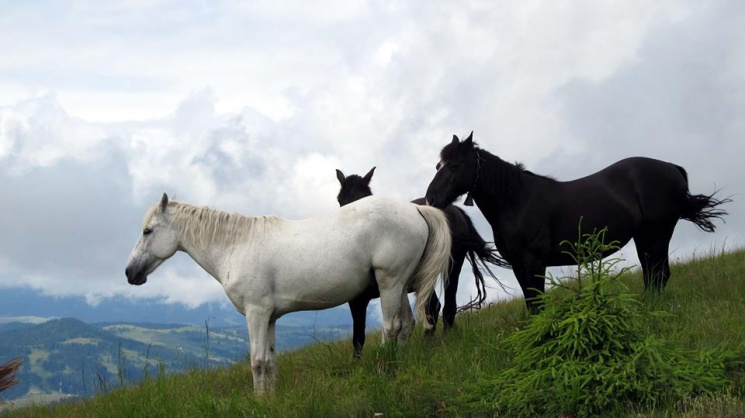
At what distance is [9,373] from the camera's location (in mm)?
9641

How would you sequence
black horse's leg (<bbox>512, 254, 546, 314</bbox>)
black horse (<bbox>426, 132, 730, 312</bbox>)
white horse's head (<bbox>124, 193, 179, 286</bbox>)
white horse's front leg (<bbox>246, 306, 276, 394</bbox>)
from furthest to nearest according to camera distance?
black horse (<bbox>426, 132, 730, 312</bbox>)
black horse's leg (<bbox>512, 254, 546, 314</bbox>)
white horse's head (<bbox>124, 193, 179, 286</bbox>)
white horse's front leg (<bbox>246, 306, 276, 394</bbox>)

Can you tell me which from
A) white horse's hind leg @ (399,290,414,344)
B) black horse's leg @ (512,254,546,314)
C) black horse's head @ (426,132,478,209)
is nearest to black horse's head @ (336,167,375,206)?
black horse's head @ (426,132,478,209)

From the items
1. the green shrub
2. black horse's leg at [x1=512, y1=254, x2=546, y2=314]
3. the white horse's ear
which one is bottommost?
the green shrub

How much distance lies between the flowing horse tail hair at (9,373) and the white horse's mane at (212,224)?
8.70ft

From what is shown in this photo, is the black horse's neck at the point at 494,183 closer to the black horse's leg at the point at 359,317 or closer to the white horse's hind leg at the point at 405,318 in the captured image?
the white horse's hind leg at the point at 405,318

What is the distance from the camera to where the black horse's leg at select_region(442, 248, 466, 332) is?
1071cm

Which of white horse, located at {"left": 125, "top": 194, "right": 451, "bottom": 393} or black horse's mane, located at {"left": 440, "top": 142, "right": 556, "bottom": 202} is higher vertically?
black horse's mane, located at {"left": 440, "top": 142, "right": 556, "bottom": 202}

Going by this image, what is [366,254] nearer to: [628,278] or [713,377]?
[713,377]

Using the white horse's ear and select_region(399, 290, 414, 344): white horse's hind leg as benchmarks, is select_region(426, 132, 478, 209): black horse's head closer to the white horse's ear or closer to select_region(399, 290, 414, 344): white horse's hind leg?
select_region(399, 290, 414, 344): white horse's hind leg

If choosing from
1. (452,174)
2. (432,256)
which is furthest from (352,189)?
(432,256)

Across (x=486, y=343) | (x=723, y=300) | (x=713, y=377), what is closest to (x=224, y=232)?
(x=486, y=343)

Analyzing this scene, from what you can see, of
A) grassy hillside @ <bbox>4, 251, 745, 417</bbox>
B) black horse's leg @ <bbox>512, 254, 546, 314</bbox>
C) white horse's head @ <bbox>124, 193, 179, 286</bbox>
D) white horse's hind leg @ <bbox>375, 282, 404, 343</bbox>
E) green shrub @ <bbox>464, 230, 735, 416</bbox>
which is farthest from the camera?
black horse's leg @ <bbox>512, 254, 546, 314</bbox>

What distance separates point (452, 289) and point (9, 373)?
6.02 metres

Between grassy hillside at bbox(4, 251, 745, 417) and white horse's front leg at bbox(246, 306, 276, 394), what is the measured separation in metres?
0.23
